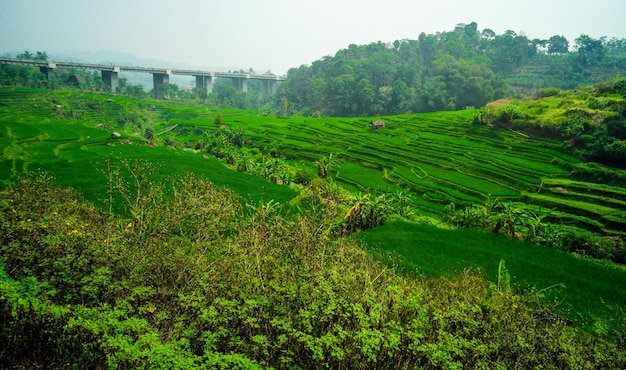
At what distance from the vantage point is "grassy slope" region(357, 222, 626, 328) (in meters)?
11.6

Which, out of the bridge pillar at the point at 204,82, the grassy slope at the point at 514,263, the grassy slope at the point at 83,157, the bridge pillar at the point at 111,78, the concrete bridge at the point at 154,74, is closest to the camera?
the grassy slope at the point at 514,263

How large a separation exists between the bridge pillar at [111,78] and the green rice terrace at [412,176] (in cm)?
2284

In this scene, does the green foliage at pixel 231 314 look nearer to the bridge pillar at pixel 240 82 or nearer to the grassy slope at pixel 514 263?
the grassy slope at pixel 514 263

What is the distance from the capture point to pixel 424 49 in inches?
3671

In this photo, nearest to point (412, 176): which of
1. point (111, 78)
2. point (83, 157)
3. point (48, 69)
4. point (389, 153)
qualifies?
point (389, 153)

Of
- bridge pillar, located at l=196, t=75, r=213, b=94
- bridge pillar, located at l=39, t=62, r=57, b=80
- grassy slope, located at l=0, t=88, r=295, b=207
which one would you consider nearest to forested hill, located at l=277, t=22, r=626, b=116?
bridge pillar, located at l=196, t=75, r=213, b=94

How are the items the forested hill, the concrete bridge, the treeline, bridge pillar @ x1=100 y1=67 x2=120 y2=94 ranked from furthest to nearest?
bridge pillar @ x1=100 y1=67 x2=120 y2=94 → the forested hill → the concrete bridge → the treeline

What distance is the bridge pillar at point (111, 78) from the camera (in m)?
66.4

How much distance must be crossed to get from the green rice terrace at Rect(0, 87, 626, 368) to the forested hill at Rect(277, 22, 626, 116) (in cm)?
1987

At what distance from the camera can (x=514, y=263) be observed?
543 inches

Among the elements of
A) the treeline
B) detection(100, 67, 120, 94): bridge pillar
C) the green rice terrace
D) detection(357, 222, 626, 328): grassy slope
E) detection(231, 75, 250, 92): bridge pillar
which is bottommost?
detection(357, 222, 626, 328): grassy slope

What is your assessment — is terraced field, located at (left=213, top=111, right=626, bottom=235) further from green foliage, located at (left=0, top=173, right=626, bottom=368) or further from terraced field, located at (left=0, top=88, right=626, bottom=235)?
green foliage, located at (left=0, top=173, right=626, bottom=368)

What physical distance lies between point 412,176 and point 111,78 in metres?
61.4

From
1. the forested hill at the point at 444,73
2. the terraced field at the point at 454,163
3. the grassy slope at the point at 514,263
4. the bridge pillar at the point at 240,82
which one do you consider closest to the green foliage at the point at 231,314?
the grassy slope at the point at 514,263
